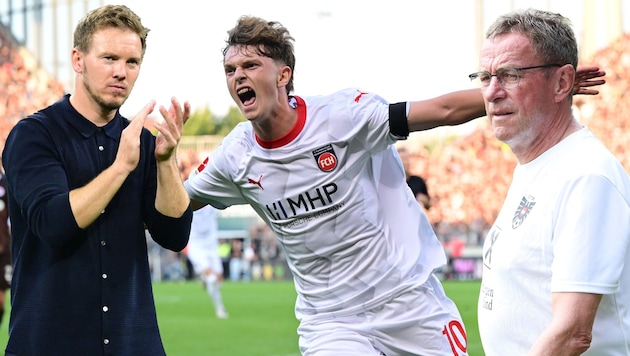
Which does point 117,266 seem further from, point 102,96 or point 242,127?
point 242,127

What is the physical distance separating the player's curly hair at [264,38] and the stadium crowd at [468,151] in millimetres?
29468

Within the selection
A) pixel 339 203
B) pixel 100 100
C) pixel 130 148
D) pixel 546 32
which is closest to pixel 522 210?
pixel 546 32

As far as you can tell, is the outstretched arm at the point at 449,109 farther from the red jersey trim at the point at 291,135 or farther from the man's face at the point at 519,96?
the man's face at the point at 519,96

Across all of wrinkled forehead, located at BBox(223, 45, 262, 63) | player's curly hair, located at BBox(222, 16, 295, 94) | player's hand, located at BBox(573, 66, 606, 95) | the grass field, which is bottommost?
the grass field

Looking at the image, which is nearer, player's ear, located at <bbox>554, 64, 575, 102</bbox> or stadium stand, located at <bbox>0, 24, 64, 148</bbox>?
player's ear, located at <bbox>554, 64, 575, 102</bbox>

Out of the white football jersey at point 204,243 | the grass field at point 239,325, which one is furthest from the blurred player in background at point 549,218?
the white football jersey at point 204,243

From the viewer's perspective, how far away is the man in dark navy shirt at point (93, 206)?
4141 millimetres

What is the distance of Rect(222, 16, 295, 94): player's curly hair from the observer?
579 centimetres

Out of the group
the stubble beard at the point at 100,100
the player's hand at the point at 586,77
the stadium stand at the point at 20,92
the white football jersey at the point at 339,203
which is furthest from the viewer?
the stadium stand at the point at 20,92

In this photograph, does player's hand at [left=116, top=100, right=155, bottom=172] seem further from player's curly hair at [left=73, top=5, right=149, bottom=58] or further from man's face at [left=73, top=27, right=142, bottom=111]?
player's curly hair at [left=73, top=5, right=149, bottom=58]

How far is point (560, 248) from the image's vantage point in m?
3.07

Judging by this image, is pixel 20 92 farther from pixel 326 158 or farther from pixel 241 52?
pixel 326 158

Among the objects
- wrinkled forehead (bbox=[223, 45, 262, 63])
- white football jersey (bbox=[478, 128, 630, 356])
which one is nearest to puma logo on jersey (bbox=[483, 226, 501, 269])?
white football jersey (bbox=[478, 128, 630, 356])

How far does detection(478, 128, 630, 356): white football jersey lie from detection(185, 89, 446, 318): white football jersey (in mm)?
1992
